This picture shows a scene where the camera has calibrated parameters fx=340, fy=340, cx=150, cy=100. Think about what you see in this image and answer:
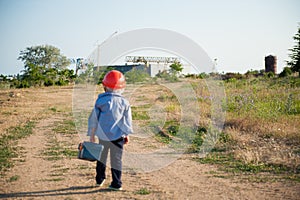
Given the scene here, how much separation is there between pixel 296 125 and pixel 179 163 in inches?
135

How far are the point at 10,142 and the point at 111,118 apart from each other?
4.41 m

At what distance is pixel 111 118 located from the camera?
4598 mm

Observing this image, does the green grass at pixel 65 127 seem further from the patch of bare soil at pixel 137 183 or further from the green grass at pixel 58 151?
the patch of bare soil at pixel 137 183

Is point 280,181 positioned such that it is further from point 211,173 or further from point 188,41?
point 188,41

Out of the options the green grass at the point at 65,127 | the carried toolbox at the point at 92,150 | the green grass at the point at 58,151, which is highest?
the carried toolbox at the point at 92,150

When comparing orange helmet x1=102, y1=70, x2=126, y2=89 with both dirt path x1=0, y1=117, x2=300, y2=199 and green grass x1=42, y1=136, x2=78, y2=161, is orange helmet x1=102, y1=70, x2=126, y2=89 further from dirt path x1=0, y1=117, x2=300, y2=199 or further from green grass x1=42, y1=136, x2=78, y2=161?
green grass x1=42, y1=136, x2=78, y2=161

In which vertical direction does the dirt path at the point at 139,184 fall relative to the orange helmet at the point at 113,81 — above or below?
below

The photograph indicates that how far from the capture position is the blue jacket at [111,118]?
15.1ft

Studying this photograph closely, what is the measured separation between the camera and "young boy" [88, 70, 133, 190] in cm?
460

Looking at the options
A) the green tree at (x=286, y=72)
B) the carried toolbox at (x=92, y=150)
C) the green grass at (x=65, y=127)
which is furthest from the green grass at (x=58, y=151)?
the green tree at (x=286, y=72)

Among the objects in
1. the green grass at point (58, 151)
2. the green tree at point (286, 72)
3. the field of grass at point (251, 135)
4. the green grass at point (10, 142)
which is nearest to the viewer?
the field of grass at point (251, 135)

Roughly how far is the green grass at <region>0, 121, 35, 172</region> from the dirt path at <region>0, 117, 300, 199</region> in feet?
0.87

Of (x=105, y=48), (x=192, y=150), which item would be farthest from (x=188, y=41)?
(x=192, y=150)

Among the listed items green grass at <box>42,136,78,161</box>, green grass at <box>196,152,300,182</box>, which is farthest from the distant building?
green grass at <box>42,136,78,161</box>
